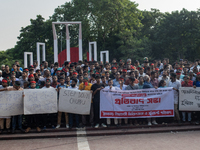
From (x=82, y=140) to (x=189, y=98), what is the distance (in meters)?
4.31

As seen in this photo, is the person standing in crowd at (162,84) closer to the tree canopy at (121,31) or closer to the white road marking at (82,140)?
→ the white road marking at (82,140)

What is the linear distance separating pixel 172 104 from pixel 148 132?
4.96ft

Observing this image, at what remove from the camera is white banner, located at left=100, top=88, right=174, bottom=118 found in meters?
9.02

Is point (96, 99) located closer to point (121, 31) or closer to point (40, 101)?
point (40, 101)

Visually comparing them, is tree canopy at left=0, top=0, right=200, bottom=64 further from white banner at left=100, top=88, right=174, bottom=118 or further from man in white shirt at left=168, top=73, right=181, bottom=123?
white banner at left=100, top=88, right=174, bottom=118

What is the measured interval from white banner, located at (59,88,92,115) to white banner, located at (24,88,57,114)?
287 mm

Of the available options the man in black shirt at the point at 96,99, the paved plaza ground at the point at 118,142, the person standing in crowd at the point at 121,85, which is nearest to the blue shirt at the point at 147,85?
the person standing in crowd at the point at 121,85

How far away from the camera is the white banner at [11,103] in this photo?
8.49 meters

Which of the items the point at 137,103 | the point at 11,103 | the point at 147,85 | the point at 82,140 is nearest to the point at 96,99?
the point at 137,103

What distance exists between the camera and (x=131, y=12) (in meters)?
41.6

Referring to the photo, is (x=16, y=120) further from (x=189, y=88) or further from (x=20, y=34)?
(x=20, y=34)

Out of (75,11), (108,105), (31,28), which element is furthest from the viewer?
(31,28)

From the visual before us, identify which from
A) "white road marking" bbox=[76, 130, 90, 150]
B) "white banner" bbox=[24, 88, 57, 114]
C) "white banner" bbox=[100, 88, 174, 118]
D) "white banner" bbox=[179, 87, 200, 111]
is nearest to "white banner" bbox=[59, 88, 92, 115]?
"white banner" bbox=[24, 88, 57, 114]

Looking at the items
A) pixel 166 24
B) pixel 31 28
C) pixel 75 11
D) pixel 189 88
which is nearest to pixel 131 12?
pixel 166 24
